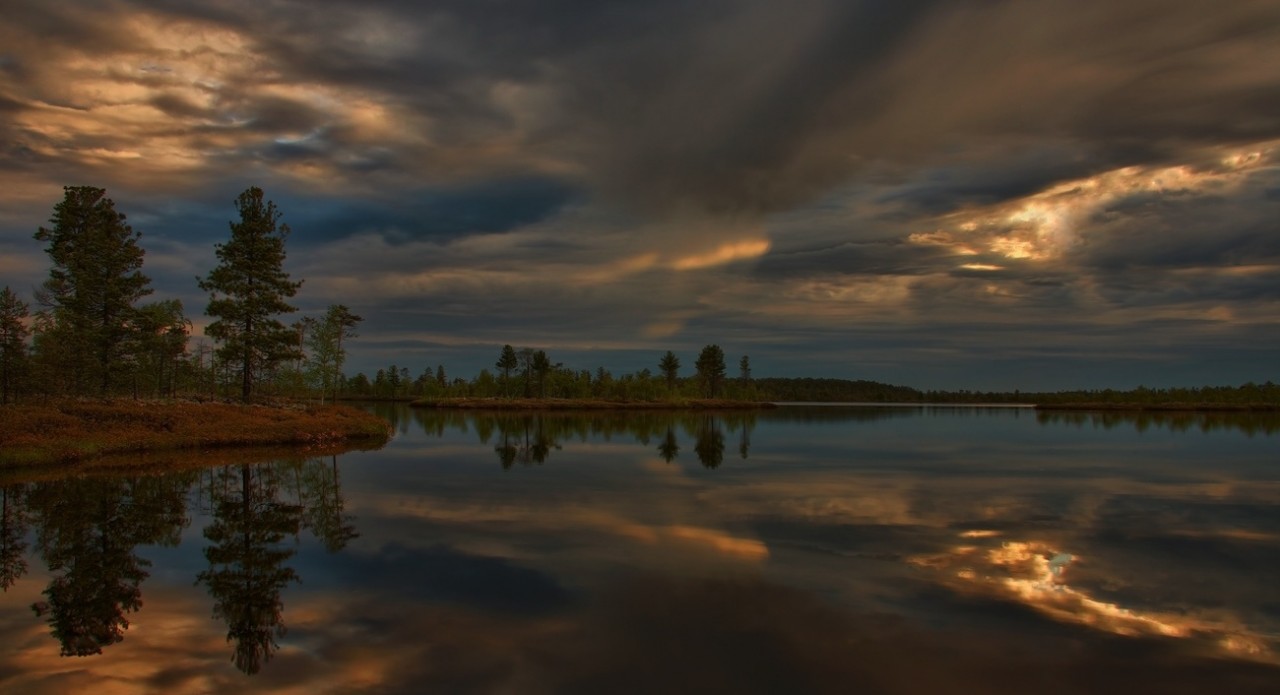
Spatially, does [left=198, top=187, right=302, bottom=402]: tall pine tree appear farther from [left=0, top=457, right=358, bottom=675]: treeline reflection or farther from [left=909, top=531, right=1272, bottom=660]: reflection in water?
[left=909, top=531, right=1272, bottom=660]: reflection in water

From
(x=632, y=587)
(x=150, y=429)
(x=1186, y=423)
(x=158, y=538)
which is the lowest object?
(x=1186, y=423)

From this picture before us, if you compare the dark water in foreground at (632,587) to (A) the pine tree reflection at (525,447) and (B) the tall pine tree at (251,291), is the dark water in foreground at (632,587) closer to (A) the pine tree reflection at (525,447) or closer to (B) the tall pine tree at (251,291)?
(A) the pine tree reflection at (525,447)

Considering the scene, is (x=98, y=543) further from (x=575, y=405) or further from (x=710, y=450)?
(x=575, y=405)

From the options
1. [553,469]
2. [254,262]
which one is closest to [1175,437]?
[553,469]

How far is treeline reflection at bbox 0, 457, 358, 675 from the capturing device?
1141 centimetres

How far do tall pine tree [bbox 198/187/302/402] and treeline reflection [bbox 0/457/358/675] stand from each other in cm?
2739

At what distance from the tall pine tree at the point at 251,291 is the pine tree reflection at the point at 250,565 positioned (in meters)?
31.7

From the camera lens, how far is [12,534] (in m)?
17.8

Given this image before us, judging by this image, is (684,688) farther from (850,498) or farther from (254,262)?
(254,262)

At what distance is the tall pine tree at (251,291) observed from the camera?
5391 centimetres

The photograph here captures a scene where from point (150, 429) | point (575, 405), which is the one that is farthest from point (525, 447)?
point (575, 405)

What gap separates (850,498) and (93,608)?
22.5 meters

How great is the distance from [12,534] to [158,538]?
13.2 ft

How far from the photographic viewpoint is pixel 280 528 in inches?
759
